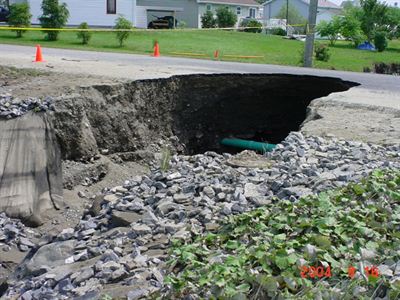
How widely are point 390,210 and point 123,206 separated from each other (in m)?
2.83

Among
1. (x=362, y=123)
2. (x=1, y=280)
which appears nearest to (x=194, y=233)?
(x=1, y=280)

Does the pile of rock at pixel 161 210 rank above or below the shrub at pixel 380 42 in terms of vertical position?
below

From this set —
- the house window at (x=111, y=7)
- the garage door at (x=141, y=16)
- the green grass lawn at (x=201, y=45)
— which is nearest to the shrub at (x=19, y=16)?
the green grass lawn at (x=201, y=45)

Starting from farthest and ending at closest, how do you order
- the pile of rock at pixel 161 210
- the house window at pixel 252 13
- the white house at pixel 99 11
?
the house window at pixel 252 13 → the white house at pixel 99 11 → the pile of rock at pixel 161 210

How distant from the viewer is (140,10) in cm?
4344

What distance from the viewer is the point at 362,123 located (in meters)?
9.47

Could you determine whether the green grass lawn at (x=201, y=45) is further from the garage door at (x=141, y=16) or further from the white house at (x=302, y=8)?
the white house at (x=302, y=8)

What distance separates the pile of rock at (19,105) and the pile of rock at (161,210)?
239cm

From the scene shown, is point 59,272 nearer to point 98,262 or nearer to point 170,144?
point 98,262

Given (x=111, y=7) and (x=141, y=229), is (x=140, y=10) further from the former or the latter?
(x=141, y=229)

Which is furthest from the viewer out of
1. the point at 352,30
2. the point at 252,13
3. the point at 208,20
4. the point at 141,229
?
the point at 252,13

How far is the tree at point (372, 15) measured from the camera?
4478 cm

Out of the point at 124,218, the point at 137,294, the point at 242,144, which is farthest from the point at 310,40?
the point at 137,294

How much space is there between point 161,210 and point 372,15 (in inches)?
1677
